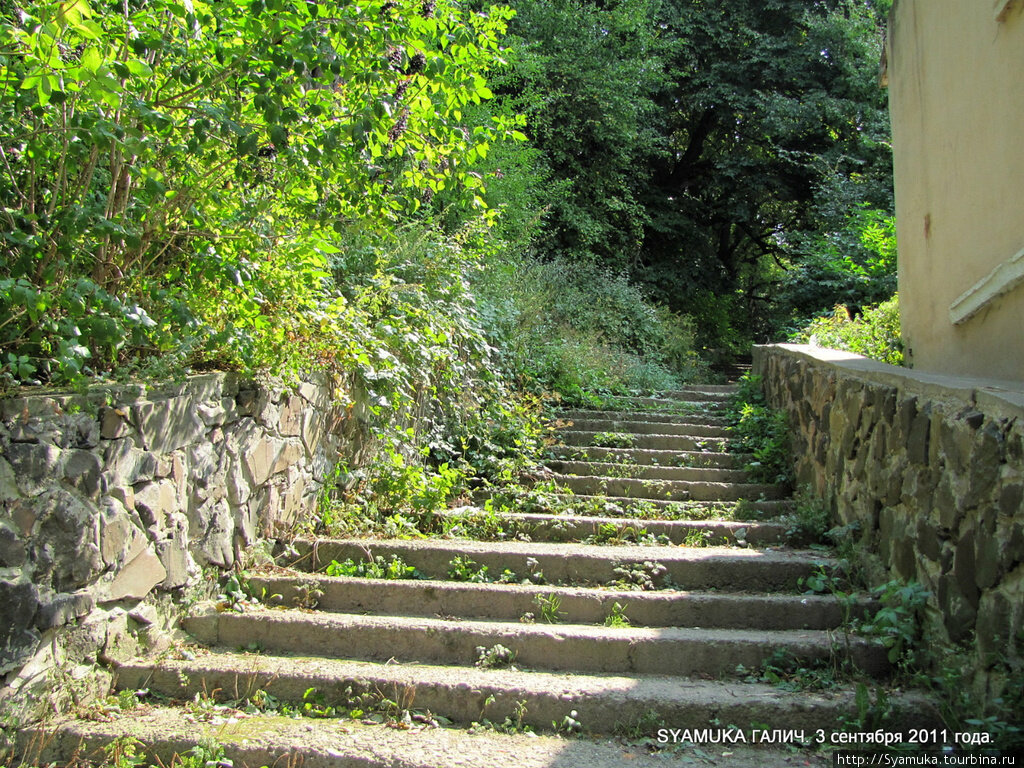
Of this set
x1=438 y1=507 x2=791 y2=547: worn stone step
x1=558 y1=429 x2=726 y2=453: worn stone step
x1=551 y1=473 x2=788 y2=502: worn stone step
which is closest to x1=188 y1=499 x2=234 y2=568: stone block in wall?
x1=438 y1=507 x2=791 y2=547: worn stone step

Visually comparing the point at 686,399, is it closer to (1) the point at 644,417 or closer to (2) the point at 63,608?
(1) the point at 644,417

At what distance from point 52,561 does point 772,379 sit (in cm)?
608

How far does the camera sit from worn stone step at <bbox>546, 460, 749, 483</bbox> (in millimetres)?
5898

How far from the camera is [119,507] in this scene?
3.09m

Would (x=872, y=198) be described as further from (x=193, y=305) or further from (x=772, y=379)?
(x=193, y=305)

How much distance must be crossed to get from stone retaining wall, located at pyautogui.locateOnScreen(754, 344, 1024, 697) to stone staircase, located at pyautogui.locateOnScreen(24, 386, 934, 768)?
14.3 inches

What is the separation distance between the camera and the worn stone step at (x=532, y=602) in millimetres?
3689

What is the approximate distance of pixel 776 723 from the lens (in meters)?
2.91

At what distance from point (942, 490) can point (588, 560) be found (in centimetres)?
181

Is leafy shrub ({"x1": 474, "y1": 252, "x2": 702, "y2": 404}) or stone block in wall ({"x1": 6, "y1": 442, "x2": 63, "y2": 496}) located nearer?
stone block in wall ({"x1": 6, "y1": 442, "x2": 63, "y2": 496})

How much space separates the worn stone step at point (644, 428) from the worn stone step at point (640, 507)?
1.72 m

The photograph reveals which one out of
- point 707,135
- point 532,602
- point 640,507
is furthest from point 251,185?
point 707,135

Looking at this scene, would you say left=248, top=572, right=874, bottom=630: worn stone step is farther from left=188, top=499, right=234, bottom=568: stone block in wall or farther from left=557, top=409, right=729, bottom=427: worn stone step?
left=557, top=409, right=729, bottom=427: worn stone step

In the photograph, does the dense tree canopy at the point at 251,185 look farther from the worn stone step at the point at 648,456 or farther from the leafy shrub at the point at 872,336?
the leafy shrub at the point at 872,336
